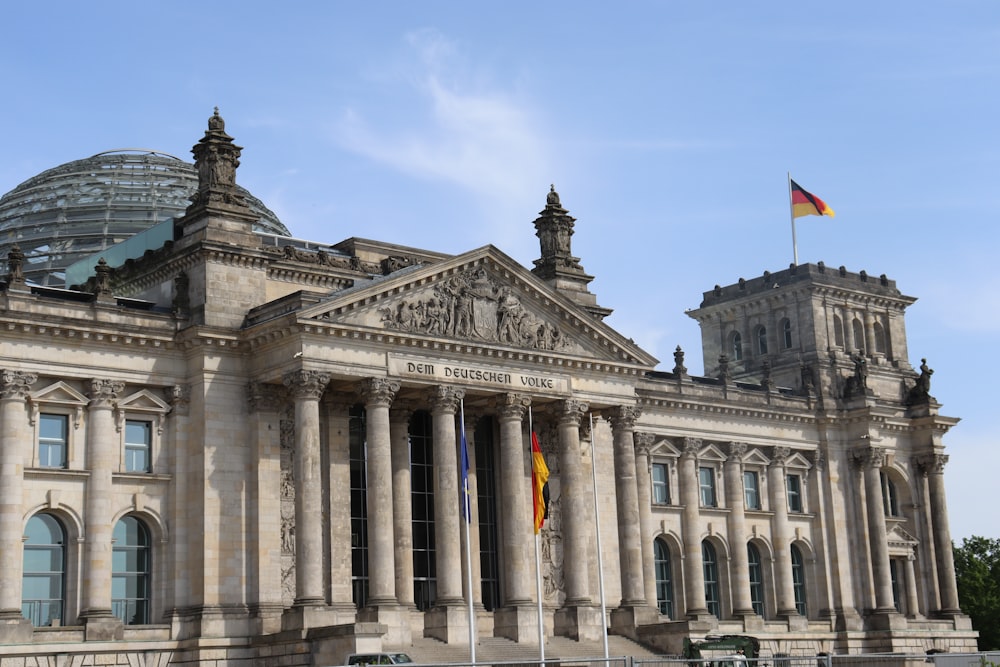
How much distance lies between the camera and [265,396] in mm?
53875

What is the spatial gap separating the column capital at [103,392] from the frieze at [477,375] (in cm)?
981

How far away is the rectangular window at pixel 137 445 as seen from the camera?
52375mm

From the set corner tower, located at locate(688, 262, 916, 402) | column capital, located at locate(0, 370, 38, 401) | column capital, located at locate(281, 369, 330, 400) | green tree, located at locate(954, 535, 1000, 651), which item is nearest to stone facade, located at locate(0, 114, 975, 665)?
column capital, located at locate(0, 370, 38, 401)

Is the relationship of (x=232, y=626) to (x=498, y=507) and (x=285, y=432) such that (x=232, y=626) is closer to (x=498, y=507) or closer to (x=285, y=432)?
(x=285, y=432)

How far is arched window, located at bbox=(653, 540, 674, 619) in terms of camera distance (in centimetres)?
6925

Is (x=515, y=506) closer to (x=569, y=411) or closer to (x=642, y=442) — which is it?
(x=569, y=411)

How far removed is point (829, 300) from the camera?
8256cm

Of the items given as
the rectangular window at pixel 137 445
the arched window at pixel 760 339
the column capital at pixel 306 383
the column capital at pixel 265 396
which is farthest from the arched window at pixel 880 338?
the rectangular window at pixel 137 445

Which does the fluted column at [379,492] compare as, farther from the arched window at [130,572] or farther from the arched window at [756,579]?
the arched window at [756,579]

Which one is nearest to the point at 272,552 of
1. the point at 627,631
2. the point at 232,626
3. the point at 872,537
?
the point at 232,626

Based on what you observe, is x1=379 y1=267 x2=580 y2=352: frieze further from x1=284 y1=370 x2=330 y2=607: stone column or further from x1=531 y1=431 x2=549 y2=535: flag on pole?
x1=531 y1=431 x2=549 y2=535: flag on pole

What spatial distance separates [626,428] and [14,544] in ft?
83.2

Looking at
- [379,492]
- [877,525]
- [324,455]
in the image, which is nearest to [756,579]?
[877,525]

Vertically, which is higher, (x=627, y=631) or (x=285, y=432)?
(x=285, y=432)
